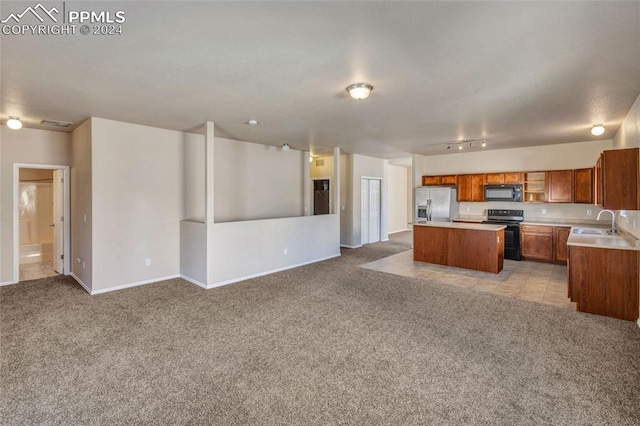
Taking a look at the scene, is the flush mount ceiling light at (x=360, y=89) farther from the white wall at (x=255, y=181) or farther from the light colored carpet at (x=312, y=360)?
the white wall at (x=255, y=181)

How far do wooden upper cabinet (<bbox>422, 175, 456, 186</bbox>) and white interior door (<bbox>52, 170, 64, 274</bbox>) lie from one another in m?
8.21

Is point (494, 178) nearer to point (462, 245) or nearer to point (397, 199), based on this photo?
point (462, 245)

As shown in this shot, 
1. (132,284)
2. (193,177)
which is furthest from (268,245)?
(132,284)

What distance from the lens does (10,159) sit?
5.10 meters

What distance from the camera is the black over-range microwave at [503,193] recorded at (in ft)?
23.1

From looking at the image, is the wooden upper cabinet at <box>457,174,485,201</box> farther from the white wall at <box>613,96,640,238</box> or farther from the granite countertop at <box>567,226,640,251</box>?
the granite countertop at <box>567,226,640,251</box>

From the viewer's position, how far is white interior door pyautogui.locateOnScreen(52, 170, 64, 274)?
5.77m

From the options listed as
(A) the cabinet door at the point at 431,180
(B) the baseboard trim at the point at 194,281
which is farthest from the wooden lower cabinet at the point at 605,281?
(B) the baseboard trim at the point at 194,281

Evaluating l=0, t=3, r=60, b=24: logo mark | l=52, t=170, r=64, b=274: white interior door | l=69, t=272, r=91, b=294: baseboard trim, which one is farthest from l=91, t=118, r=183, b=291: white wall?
l=0, t=3, r=60, b=24: logo mark

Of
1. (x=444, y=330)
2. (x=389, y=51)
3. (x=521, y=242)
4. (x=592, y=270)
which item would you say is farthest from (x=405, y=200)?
(x=389, y=51)

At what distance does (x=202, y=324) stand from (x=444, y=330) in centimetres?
268

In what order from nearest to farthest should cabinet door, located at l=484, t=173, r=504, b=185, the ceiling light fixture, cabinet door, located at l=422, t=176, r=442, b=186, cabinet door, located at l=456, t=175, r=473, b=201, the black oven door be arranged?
the ceiling light fixture
the black oven door
cabinet door, located at l=484, t=173, r=504, b=185
cabinet door, located at l=456, t=175, r=473, b=201
cabinet door, located at l=422, t=176, r=442, b=186

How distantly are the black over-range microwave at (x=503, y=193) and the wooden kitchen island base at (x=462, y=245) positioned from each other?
4.40 feet

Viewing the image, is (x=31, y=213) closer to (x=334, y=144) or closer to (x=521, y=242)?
(x=334, y=144)
